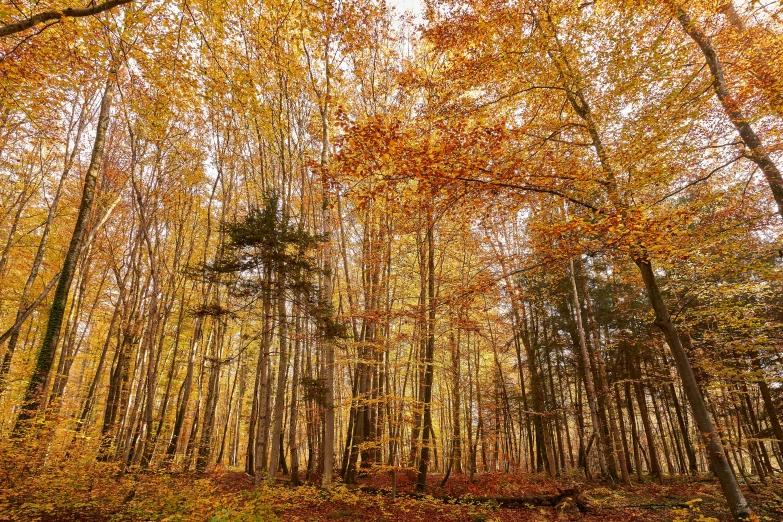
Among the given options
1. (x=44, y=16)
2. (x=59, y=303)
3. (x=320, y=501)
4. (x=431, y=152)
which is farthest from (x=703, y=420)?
(x=59, y=303)

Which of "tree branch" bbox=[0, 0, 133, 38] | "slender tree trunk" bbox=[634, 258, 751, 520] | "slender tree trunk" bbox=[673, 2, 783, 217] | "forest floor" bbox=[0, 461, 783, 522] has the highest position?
"slender tree trunk" bbox=[673, 2, 783, 217]

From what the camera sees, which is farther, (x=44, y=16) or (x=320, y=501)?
(x=320, y=501)

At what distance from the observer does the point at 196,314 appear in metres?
7.41

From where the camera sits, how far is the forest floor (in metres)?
5.73

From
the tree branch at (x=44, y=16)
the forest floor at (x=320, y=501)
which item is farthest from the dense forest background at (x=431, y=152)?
the forest floor at (x=320, y=501)

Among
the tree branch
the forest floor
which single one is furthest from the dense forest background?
the forest floor

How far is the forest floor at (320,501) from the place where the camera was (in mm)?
5734

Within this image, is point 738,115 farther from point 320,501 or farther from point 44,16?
point 320,501

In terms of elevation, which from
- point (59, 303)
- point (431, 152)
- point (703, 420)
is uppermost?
point (431, 152)

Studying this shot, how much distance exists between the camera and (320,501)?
868 cm

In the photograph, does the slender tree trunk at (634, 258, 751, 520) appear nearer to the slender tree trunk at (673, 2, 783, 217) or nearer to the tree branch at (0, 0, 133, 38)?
the slender tree trunk at (673, 2, 783, 217)

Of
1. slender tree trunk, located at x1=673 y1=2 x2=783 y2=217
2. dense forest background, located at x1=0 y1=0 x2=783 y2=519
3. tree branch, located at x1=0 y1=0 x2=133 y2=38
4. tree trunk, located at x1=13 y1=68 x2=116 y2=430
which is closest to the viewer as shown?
tree branch, located at x1=0 y1=0 x2=133 y2=38

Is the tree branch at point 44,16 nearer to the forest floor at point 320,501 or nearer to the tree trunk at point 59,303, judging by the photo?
the tree trunk at point 59,303

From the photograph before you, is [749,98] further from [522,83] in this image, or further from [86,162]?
[86,162]
